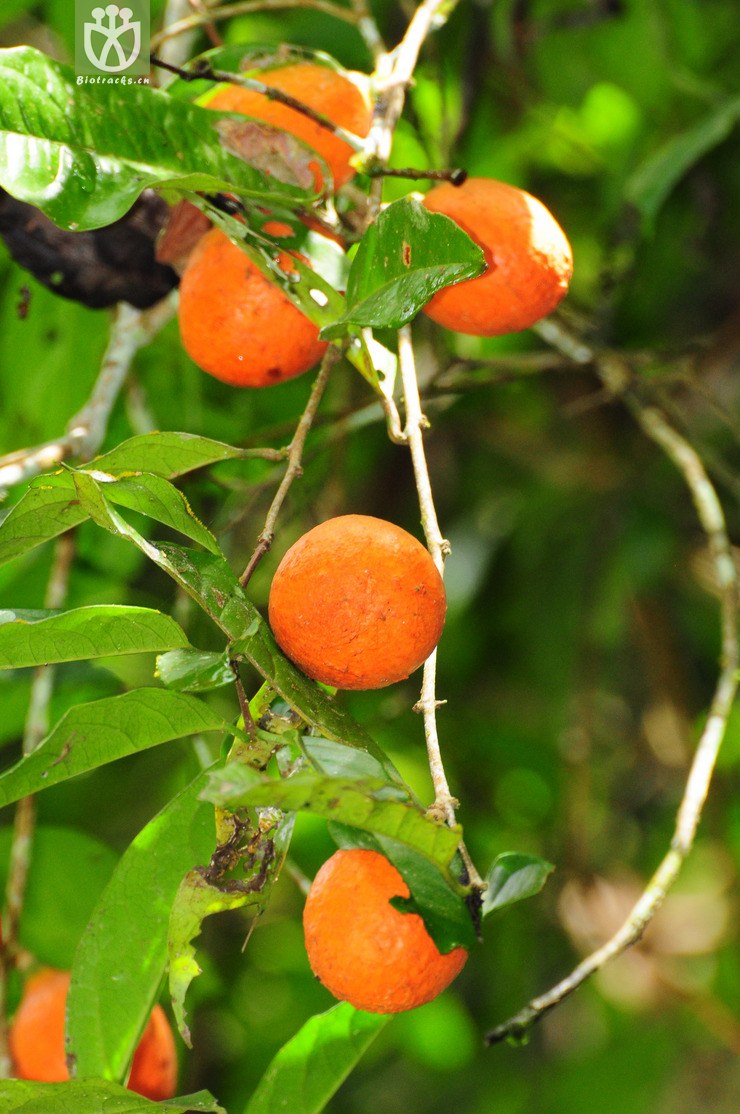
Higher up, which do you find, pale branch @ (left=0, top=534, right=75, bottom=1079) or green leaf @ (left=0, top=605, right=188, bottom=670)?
green leaf @ (left=0, top=605, right=188, bottom=670)

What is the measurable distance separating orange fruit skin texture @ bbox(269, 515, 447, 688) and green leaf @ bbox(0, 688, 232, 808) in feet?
0.29

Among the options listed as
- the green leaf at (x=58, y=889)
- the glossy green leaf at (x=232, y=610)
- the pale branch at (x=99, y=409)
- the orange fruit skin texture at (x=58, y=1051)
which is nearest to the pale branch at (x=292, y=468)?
the glossy green leaf at (x=232, y=610)

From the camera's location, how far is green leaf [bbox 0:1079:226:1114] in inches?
29.0

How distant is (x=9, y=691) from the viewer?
1.30 metres

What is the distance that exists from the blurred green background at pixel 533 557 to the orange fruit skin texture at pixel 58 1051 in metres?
0.13

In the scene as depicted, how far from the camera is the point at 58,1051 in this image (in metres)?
0.99

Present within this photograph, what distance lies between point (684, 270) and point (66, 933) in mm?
1347

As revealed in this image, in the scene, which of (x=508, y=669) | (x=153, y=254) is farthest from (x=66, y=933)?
(x=508, y=669)

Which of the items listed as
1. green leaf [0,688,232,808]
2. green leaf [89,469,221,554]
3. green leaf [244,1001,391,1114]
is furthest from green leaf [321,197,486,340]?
green leaf [244,1001,391,1114]

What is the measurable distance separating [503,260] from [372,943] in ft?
1.62

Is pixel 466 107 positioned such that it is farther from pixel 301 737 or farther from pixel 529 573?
pixel 301 737

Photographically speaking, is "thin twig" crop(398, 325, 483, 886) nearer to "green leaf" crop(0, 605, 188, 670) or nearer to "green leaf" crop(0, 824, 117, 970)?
"green leaf" crop(0, 605, 188, 670)

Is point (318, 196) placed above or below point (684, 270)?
above

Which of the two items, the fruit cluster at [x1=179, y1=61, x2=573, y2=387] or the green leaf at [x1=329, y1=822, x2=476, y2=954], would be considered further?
the fruit cluster at [x1=179, y1=61, x2=573, y2=387]
